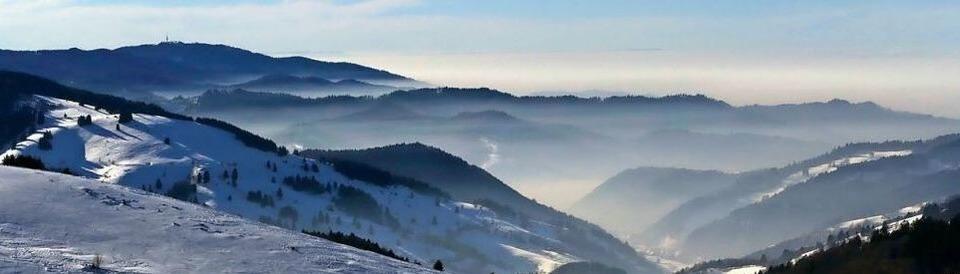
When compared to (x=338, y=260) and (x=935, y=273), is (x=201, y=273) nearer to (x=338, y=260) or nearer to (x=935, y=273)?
(x=338, y=260)

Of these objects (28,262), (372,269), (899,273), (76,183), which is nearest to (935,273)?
(899,273)

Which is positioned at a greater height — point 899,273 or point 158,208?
point 158,208

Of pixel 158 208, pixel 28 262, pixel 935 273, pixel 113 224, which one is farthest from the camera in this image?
pixel 935 273

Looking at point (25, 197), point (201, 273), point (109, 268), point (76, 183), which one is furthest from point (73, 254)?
point (76, 183)

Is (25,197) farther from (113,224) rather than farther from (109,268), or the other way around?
(109,268)

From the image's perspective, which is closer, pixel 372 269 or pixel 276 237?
pixel 372 269

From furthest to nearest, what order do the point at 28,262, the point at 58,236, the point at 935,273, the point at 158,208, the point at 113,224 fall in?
1. the point at 935,273
2. the point at 158,208
3. the point at 113,224
4. the point at 58,236
5. the point at 28,262
